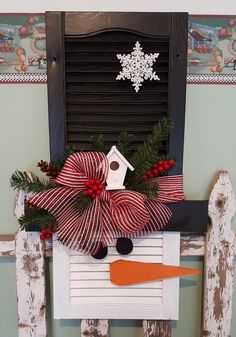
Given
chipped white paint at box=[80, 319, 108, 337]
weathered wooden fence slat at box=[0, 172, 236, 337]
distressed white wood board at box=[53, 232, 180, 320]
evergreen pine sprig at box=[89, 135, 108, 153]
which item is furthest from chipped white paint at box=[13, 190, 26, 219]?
chipped white paint at box=[80, 319, 108, 337]

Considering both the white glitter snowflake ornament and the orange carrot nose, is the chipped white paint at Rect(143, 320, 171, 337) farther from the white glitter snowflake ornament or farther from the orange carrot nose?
the white glitter snowflake ornament

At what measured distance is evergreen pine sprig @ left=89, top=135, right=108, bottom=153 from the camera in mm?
829

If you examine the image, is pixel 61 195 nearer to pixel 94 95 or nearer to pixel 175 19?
pixel 94 95

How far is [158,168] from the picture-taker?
0.82m

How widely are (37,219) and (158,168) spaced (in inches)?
12.0

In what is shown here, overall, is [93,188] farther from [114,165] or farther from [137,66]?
[137,66]

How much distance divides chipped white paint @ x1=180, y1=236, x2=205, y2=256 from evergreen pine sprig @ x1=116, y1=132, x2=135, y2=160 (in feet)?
0.88

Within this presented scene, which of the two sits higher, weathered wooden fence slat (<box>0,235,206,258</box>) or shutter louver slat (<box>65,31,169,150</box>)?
shutter louver slat (<box>65,31,169,150</box>)

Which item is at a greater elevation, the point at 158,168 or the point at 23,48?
the point at 23,48

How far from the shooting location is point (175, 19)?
2.69ft

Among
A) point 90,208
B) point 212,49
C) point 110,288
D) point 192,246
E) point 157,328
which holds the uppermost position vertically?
point 212,49

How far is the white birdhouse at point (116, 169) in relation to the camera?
2.63 feet

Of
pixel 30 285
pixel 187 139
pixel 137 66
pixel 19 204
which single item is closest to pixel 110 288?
pixel 30 285

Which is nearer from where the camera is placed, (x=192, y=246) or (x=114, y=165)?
(x=114, y=165)
